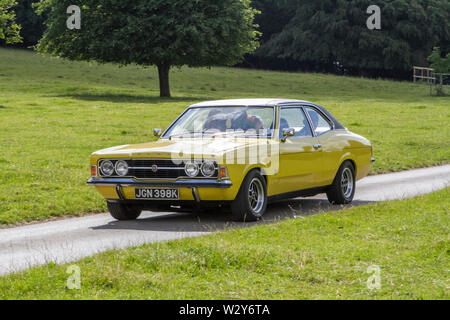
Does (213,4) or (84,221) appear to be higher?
(213,4)

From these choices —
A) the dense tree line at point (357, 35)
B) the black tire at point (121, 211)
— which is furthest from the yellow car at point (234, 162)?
the dense tree line at point (357, 35)

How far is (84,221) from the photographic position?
10.9 m

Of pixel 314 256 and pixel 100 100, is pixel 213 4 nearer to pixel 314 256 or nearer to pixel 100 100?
pixel 100 100

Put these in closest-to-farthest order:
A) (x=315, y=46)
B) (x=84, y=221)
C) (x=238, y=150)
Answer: (x=238, y=150), (x=84, y=221), (x=315, y=46)

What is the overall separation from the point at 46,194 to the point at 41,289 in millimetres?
6867

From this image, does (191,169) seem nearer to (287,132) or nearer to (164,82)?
(287,132)

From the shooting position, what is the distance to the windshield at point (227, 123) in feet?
35.5

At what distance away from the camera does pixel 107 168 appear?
10.2m

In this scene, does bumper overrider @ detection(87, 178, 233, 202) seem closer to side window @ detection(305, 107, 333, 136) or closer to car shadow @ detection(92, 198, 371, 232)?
car shadow @ detection(92, 198, 371, 232)

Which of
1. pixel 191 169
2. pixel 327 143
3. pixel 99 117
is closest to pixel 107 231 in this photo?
pixel 191 169

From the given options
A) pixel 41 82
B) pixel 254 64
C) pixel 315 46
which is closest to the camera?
pixel 41 82

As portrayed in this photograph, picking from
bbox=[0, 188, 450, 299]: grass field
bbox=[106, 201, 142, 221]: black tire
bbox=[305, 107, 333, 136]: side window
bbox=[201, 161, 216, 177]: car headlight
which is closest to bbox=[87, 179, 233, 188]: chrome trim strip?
bbox=[201, 161, 216, 177]: car headlight

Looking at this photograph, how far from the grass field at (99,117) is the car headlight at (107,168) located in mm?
1694

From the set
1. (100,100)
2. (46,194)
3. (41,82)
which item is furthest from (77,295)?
(41,82)
